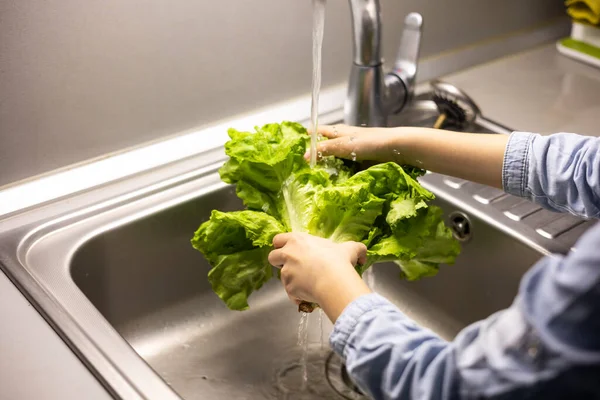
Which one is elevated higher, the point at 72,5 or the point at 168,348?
the point at 72,5

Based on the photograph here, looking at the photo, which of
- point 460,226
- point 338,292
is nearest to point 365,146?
point 460,226

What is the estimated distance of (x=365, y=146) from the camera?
105 cm

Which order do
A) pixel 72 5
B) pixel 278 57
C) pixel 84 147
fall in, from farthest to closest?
1. pixel 278 57
2. pixel 84 147
3. pixel 72 5

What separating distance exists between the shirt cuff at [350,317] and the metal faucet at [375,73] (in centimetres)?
55

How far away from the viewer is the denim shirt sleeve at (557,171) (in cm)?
93

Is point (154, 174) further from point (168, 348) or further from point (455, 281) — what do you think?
point (455, 281)

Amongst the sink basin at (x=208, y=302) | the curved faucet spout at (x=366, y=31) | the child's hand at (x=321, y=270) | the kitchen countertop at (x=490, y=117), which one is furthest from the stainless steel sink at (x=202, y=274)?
the child's hand at (x=321, y=270)

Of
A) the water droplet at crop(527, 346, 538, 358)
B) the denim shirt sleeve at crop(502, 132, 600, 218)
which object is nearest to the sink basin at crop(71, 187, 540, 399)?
the denim shirt sleeve at crop(502, 132, 600, 218)

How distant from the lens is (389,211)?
3.15 ft

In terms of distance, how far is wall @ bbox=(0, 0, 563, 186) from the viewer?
42.9 inches

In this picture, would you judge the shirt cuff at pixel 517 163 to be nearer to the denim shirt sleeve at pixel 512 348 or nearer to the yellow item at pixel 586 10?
the denim shirt sleeve at pixel 512 348

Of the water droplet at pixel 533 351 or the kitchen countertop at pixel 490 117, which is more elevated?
the water droplet at pixel 533 351

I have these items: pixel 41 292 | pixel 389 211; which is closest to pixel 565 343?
pixel 389 211

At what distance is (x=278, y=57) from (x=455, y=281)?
0.55 meters
